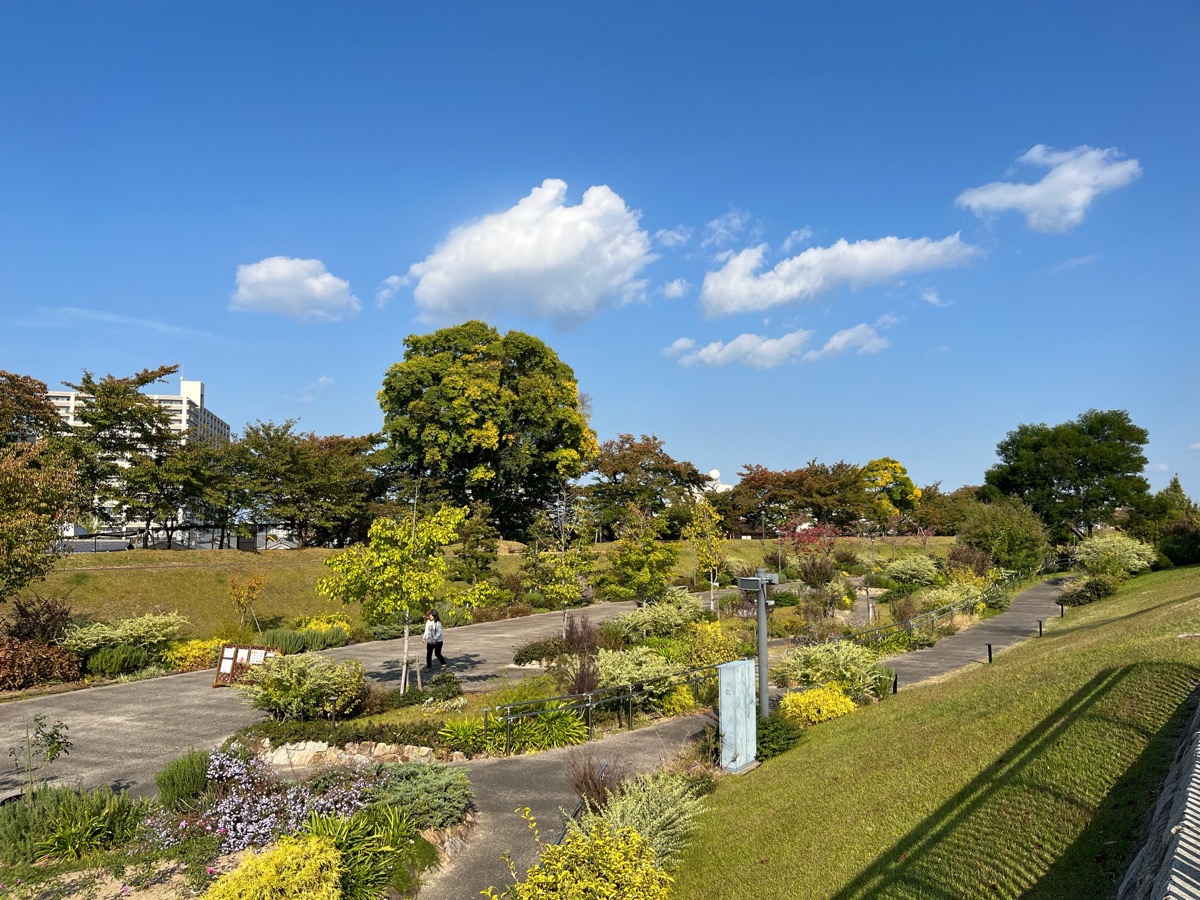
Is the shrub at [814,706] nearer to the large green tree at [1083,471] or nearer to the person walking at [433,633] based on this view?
the person walking at [433,633]

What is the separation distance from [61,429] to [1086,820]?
118 ft

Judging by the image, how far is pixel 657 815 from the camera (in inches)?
314

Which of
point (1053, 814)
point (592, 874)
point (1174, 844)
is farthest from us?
point (1053, 814)

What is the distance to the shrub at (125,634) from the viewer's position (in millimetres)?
18703

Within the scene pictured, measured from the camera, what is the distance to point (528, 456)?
1690 inches

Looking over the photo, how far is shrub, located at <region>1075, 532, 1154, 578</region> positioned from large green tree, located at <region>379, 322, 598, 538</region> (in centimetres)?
2906

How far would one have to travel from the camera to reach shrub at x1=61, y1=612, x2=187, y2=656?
1870 centimetres

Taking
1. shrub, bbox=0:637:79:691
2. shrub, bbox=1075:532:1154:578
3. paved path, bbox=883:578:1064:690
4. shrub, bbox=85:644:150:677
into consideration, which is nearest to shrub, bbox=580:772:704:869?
paved path, bbox=883:578:1064:690

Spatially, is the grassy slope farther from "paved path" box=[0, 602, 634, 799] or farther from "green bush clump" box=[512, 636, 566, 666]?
"green bush clump" box=[512, 636, 566, 666]

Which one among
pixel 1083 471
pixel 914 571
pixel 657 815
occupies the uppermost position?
pixel 1083 471

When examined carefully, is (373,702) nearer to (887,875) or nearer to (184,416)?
(887,875)

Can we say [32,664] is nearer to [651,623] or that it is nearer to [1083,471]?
[651,623]

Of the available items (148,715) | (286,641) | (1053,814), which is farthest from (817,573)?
(1053,814)

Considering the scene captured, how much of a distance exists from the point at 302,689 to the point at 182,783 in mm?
4393
